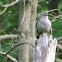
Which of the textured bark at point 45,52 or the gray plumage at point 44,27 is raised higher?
the gray plumage at point 44,27

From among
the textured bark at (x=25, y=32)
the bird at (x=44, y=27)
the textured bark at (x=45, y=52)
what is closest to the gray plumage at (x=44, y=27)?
the bird at (x=44, y=27)

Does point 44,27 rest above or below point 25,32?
above

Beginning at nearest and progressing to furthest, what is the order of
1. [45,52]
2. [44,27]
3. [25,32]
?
[45,52]
[44,27]
[25,32]

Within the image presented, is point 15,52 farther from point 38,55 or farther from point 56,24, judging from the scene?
point 38,55

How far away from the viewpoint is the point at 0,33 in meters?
10.7

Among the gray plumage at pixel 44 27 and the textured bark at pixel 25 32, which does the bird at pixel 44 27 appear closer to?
the gray plumage at pixel 44 27

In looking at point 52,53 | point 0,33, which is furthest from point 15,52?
point 52,53

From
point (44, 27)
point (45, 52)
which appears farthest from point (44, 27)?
point (45, 52)

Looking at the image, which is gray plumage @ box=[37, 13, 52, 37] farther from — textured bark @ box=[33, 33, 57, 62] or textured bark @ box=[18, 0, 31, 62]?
textured bark @ box=[33, 33, 57, 62]

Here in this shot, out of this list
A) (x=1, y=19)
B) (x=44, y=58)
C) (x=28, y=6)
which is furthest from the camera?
(x=1, y=19)

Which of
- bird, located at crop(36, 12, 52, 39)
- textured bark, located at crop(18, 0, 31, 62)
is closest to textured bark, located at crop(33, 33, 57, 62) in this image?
bird, located at crop(36, 12, 52, 39)

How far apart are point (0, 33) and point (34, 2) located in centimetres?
246

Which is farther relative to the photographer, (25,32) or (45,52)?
(25,32)

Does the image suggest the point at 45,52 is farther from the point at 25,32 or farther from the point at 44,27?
the point at 25,32
